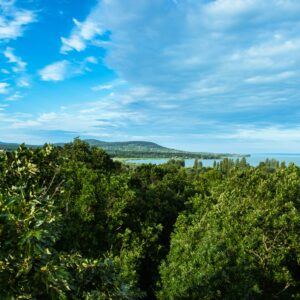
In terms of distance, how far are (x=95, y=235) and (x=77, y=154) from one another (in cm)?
2748

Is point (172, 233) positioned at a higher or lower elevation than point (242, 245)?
lower

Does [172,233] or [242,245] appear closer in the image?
[242,245]

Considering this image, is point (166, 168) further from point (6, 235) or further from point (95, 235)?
point (6, 235)

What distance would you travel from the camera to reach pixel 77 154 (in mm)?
58031

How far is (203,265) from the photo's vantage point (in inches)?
912

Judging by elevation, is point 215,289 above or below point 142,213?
below

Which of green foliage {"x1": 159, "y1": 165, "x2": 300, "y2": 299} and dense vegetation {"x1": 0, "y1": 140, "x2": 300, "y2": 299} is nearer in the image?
dense vegetation {"x1": 0, "y1": 140, "x2": 300, "y2": 299}

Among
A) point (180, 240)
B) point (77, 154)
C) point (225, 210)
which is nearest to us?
point (180, 240)

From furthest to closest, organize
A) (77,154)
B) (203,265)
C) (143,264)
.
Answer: (77,154)
(143,264)
(203,265)

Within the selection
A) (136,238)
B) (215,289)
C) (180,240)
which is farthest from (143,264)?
(215,289)

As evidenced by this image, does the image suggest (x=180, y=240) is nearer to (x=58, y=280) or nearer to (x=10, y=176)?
(x=10, y=176)

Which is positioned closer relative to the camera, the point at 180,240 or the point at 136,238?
the point at 180,240

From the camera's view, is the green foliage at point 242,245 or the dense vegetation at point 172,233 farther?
the green foliage at point 242,245

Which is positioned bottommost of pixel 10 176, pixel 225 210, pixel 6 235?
pixel 225 210
